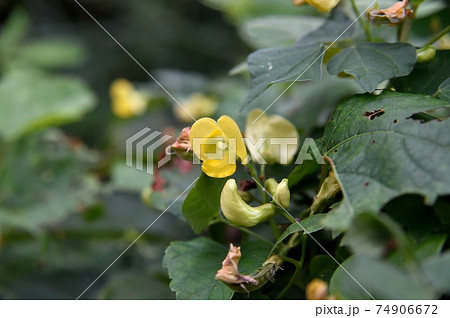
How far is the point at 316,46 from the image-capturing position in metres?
0.59

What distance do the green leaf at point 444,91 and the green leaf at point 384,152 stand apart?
5cm

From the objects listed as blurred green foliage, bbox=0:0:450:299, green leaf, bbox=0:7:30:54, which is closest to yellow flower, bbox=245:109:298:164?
blurred green foliage, bbox=0:0:450:299

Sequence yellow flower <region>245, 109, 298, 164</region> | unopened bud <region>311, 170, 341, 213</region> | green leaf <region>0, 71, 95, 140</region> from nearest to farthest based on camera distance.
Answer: unopened bud <region>311, 170, 341, 213</region> → yellow flower <region>245, 109, 298, 164</region> → green leaf <region>0, 71, 95, 140</region>

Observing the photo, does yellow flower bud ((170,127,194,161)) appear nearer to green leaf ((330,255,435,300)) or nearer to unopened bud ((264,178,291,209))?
unopened bud ((264,178,291,209))

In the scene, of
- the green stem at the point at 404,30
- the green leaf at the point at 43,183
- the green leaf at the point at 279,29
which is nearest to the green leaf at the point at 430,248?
the green stem at the point at 404,30

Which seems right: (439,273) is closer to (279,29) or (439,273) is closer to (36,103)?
(279,29)

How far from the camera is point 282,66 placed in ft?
1.85

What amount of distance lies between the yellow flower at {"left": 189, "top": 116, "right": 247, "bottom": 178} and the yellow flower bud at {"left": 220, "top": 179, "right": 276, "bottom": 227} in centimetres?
2

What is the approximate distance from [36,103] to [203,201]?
0.90 metres

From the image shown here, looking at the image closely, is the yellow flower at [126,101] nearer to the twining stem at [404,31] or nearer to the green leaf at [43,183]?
the green leaf at [43,183]

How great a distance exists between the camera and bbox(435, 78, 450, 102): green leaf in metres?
0.50

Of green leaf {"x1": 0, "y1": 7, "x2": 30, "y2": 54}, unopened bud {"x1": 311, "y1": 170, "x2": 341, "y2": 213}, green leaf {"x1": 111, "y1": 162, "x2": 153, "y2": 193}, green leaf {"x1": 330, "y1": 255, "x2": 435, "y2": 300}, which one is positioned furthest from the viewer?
green leaf {"x1": 0, "y1": 7, "x2": 30, "y2": 54}

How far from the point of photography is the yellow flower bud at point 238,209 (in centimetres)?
48
